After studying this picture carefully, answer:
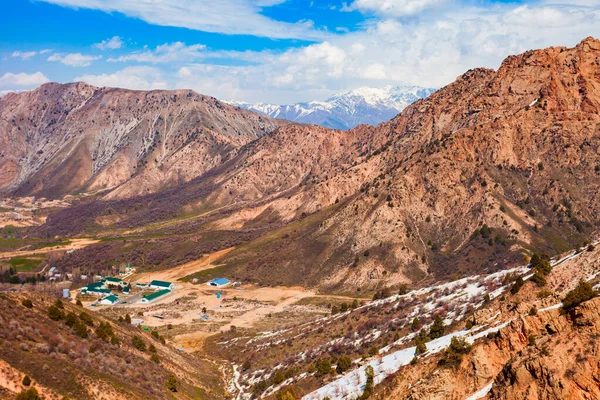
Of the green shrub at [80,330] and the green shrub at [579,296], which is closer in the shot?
the green shrub at [579,296]

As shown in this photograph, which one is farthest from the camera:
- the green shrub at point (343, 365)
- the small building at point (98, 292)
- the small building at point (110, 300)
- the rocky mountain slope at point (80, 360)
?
the small building at point (98, 292)

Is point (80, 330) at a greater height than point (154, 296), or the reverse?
point (80, 330)

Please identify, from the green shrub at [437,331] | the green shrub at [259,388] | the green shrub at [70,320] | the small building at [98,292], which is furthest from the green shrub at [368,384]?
the small building at [98,292]

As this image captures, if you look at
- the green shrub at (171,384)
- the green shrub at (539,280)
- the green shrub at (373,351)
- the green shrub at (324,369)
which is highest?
the green shrub at (539,280)

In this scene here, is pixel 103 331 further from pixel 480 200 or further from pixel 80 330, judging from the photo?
pixel 480 200

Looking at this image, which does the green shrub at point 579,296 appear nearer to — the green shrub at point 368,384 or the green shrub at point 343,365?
the green shrub at point 368,384

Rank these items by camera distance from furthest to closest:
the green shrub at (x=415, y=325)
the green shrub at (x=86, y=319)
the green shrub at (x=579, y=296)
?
1. the green shrub at (x=415, y=325)
2. the green shrub at (x=86, y=319)
3. the green shrub at (x=579, y=296)

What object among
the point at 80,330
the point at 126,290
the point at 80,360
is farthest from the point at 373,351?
the point at 126,290

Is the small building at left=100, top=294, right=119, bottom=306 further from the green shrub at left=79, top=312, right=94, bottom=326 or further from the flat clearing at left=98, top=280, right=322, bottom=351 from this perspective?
the green shrub at left=79, top=312, right=94, bottom=326

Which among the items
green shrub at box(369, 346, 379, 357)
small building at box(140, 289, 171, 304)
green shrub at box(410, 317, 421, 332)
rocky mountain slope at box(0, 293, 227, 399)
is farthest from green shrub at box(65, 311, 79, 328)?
small building at box(140, 289, 171, 304)
